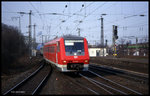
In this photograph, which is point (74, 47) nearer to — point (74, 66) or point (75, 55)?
point (75, 55)

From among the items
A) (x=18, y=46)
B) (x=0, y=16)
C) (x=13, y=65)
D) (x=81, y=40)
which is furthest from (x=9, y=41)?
(x=81, y=40)

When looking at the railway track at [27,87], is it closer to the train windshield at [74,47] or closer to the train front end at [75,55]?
the train front end at [75,55]

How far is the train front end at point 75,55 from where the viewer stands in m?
12.1

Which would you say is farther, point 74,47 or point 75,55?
point 74,47

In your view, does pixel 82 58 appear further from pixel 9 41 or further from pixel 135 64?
pixel 135 64

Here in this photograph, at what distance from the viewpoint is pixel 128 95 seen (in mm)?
7340

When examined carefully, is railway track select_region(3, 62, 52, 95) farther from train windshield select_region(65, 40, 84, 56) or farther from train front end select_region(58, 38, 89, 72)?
train windshield select_region(65, 40, 84, 56)

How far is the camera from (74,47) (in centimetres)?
1256

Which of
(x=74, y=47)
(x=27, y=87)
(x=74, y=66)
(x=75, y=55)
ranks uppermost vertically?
(x=74, y=47)

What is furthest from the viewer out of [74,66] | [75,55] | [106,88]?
[75,55]

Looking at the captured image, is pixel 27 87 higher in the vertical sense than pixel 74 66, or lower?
lower

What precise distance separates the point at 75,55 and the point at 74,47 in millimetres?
630

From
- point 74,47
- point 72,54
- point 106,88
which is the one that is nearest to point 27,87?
point 72,54

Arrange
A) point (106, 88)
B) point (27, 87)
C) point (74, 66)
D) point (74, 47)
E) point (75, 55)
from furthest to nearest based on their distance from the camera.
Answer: point (74, 47)
point (75, 55)
point (74, 66)
point (27, 87)
point (106, 88)
